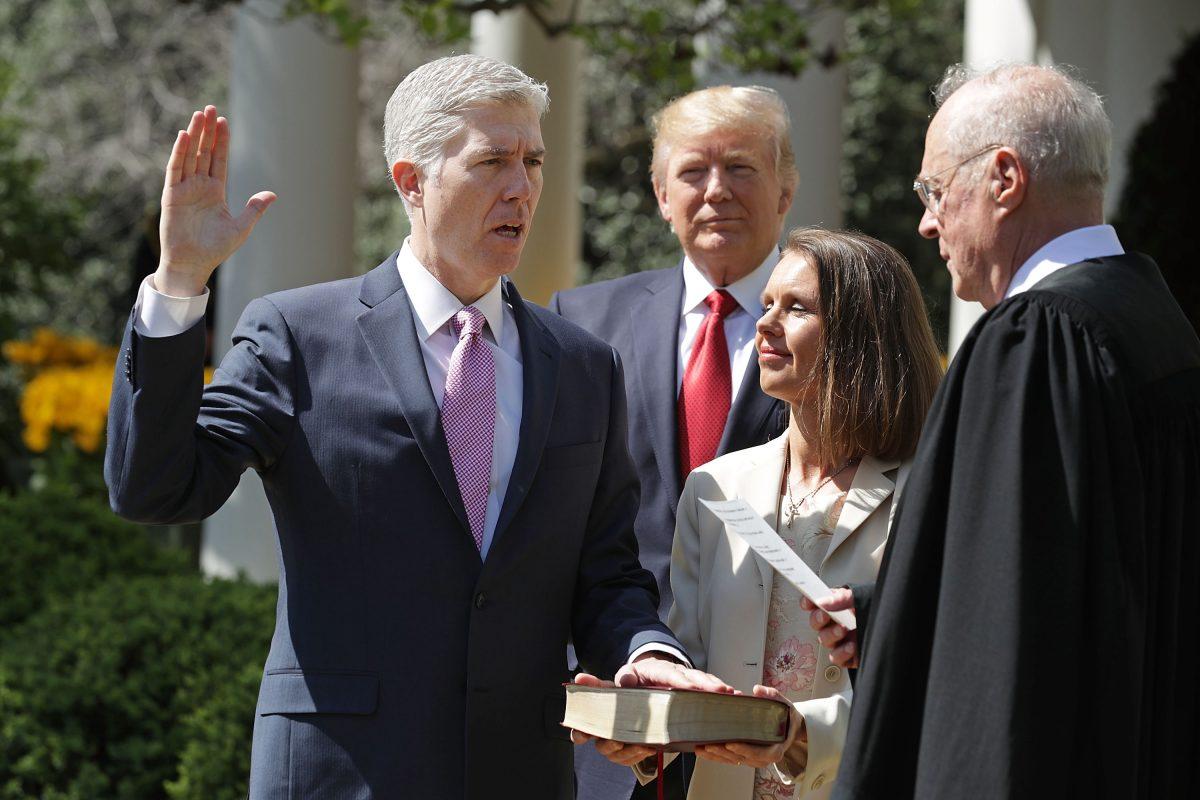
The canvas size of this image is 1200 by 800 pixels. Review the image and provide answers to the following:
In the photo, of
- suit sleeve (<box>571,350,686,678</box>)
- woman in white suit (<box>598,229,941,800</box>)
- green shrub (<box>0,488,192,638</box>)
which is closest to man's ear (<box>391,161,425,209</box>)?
suit sleeve (<box>571,350,686,678</box>)

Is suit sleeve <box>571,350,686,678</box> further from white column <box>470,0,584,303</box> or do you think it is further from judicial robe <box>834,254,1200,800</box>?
white column <box>470,0,584,303</box>

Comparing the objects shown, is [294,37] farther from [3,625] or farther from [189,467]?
[189,467]

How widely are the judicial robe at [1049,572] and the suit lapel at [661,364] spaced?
144cm

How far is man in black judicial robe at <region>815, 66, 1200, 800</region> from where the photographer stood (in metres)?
2.42

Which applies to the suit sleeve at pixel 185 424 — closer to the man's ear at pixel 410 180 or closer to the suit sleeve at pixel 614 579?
the man's ear at pixel 410 180

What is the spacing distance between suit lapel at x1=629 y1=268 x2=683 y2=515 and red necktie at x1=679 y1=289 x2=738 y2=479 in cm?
4

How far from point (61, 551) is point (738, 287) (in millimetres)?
4767

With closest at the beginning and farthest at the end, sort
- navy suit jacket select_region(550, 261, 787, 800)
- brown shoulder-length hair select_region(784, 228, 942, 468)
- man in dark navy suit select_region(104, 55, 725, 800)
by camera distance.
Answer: man in dark navy suit select_region(104, 55, 725, 800) < brown shoulder-length hair select_region(784, 228, 942, 468) < navy suit jacket select_region(550, 261, 787, 800)

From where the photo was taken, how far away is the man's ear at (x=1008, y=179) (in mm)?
2756

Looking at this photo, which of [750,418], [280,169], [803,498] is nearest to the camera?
[803,498]

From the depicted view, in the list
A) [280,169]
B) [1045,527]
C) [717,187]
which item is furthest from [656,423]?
[280,169]

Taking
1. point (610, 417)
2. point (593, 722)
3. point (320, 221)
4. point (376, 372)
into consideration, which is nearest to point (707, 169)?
point (610, 417)

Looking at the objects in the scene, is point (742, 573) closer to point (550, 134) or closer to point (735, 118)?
point (735, 118)

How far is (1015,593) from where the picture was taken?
2.41 metres
